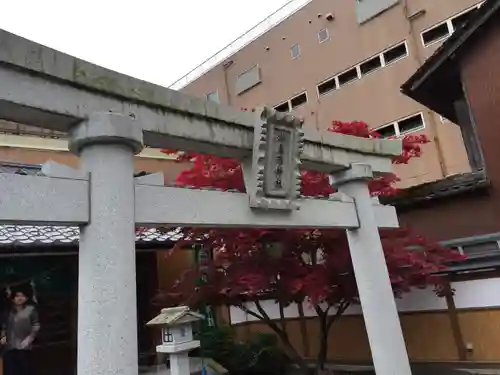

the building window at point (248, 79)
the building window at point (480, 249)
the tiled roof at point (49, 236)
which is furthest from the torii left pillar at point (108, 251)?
the building window at point (248, 79)

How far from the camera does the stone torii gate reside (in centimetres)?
304

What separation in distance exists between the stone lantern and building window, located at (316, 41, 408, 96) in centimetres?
1563

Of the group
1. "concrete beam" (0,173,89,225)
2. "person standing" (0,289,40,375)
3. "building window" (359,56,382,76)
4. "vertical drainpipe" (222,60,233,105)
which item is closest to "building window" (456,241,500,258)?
"concrete beam" (0,173,89,225)

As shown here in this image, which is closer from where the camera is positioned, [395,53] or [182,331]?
[182,331]

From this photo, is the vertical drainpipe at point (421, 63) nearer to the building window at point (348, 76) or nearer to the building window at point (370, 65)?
the building window at point (370, 65)

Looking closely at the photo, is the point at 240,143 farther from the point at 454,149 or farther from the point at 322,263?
the point at 454,149

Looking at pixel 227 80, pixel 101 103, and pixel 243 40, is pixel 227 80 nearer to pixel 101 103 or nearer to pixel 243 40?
pixel 243 40

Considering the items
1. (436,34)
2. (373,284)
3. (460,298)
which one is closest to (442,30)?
(436,34)

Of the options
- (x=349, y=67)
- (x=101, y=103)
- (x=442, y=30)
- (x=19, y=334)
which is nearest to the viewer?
(x=101, y=103)

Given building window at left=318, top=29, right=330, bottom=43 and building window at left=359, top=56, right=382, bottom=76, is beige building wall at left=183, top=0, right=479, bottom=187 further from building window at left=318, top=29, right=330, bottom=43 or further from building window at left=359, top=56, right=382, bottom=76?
building window at left=359, top=56, right=382, bottom=76

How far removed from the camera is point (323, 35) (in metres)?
20.7

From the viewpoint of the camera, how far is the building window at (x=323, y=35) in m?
20.6

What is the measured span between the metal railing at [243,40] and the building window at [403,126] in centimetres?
813

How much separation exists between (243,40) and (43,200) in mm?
22555
